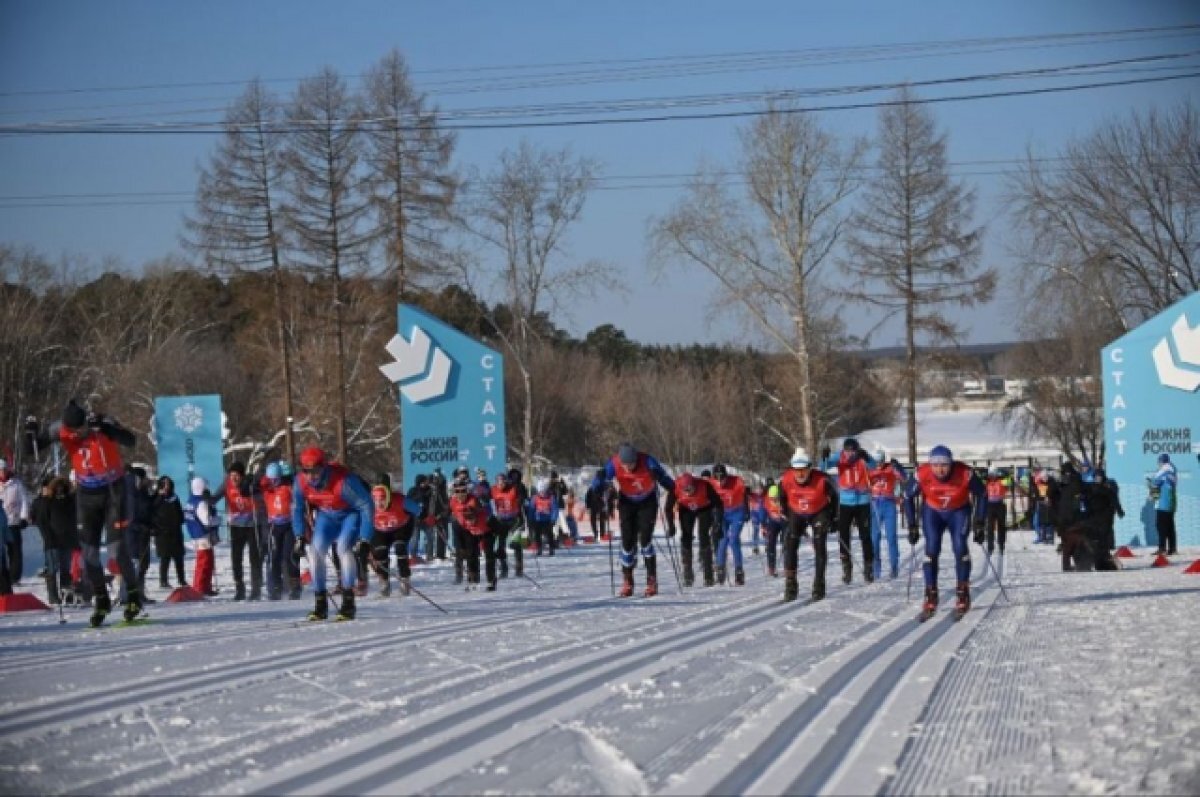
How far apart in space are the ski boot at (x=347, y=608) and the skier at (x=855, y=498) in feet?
25.0

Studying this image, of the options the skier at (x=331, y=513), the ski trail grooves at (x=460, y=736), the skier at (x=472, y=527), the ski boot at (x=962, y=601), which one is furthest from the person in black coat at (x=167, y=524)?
the ski trail grooves at (x=460, y=736)

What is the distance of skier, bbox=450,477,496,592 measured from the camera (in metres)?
20.5

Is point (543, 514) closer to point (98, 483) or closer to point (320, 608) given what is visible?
point (320, 608)

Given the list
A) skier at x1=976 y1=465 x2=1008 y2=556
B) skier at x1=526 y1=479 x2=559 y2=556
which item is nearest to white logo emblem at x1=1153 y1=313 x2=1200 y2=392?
skier at x1=976 y1=465 x2=1008 y2=556

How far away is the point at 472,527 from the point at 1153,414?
59.3 ft

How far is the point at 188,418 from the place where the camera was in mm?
29859

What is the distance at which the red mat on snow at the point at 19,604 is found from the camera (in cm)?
1828

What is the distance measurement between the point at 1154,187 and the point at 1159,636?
35.4m

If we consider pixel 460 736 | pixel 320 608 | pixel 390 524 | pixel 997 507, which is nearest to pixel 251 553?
pixel 390 524

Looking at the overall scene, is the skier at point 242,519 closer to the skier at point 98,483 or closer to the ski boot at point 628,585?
the skier at point 98,483

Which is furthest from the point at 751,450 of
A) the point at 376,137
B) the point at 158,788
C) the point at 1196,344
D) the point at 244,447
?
the point at 158,788

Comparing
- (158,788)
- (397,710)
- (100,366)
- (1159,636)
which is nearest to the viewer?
(158,788)

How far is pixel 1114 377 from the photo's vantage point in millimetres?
33219

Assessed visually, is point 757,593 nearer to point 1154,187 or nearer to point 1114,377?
point 1114,377
